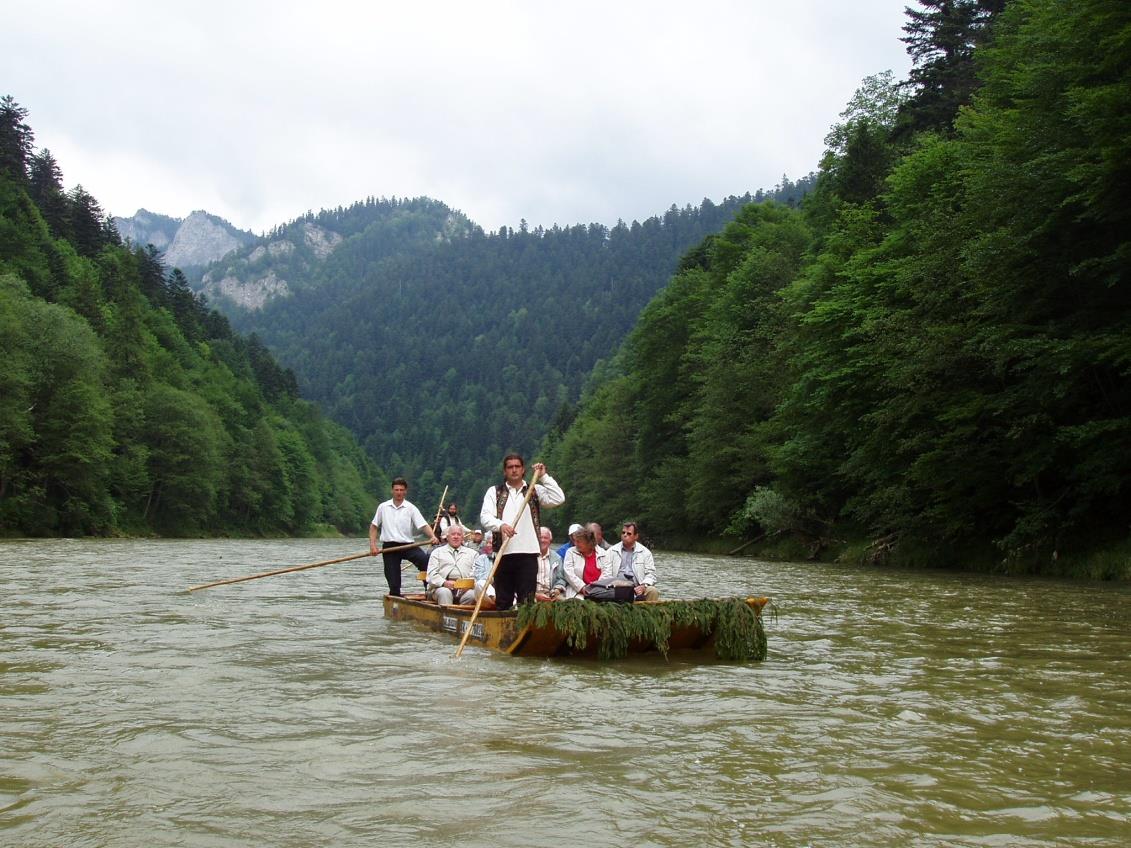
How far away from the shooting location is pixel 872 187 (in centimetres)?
4716

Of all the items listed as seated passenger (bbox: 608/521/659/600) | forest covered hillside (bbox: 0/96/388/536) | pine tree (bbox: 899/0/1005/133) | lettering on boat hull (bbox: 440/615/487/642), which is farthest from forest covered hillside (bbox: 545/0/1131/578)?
forest covered hillside (bbox: 0/96/388/536)

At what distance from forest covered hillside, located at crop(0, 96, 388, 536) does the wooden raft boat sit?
41.5 metres

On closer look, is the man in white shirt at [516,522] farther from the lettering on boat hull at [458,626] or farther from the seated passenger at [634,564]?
the seated passenger at [634,564]

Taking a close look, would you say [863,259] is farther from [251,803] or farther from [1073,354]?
[251,803]

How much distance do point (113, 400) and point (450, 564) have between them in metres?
53.1

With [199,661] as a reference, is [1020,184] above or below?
above

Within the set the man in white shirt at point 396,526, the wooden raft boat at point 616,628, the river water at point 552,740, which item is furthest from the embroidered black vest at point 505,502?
the man in white shirt at point 396,526

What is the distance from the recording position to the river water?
5.41 m

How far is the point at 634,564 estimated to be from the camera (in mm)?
13273

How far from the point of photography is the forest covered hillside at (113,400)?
50.7m

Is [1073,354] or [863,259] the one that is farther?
[863,259]

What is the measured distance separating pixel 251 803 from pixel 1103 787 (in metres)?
4.80

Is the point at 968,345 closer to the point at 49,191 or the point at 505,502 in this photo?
the point at 505,502

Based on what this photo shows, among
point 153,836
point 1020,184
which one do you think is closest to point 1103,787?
point 153,836
